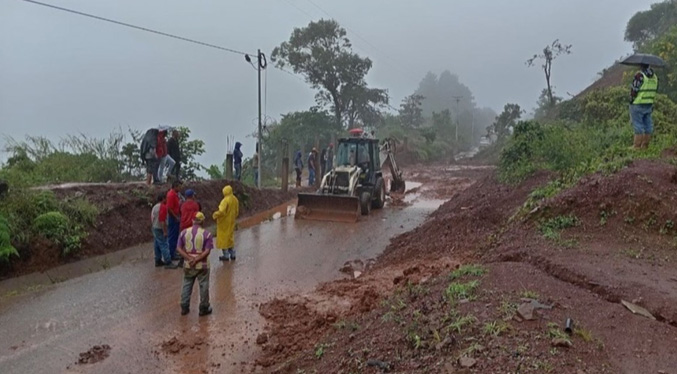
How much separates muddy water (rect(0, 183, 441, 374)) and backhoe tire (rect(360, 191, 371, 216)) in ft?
Answer: 9.39

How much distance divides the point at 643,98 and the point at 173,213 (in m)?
9.28

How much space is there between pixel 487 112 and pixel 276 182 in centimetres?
12775

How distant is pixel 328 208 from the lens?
1639cm

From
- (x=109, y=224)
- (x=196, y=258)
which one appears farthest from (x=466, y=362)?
(x=109, y=224)

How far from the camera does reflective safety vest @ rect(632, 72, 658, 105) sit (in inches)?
412

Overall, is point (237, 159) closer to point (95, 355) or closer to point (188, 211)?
point (188, 211)

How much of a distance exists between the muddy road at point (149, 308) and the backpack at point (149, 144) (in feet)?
9.82

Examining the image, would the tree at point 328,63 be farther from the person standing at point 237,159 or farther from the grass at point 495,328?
the grass at point 495,328

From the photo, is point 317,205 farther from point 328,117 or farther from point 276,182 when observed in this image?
point 328,117

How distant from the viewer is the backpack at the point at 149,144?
15.1m

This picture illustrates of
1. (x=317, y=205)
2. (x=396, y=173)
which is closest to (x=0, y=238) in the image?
(x=317, y=205)

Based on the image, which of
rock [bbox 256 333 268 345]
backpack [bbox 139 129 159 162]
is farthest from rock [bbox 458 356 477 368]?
backpack [bbox 139 129 159 162]

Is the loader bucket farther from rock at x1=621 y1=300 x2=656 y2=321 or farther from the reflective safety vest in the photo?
rock at x1=621 y1=300 x2=656 y2=321

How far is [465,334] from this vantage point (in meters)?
4.43
